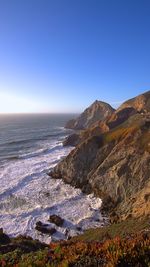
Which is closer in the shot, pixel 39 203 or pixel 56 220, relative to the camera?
pixel 56 220

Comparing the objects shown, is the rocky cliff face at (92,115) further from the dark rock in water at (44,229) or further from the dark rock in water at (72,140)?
the dark rock in water at (44,229)

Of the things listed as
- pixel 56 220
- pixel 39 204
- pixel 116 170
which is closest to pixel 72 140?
pixel 116 170

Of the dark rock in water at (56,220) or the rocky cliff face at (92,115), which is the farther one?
the rocky cliff face at (92,115)

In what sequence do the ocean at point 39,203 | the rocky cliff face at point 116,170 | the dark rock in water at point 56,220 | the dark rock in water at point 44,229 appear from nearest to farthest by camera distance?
the dark rock in water at point 44,229 < the ocean at point 39,203 < the dark rock in water at point 56,220 < the rocky cliff face at point 116,170

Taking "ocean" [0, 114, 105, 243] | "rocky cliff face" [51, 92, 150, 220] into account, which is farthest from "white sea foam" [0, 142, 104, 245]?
"rocky cliff face" [51, 92, 150, 220]

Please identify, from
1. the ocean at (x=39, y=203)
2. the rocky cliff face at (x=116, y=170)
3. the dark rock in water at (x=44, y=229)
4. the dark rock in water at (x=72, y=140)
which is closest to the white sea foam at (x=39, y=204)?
the ocean at (x=39, y=203)

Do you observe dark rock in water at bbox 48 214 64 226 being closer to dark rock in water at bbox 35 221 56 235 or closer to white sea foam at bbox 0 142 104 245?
white sea foam at bbox 0 142 104 245

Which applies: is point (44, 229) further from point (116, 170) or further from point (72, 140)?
point (72, 140)
